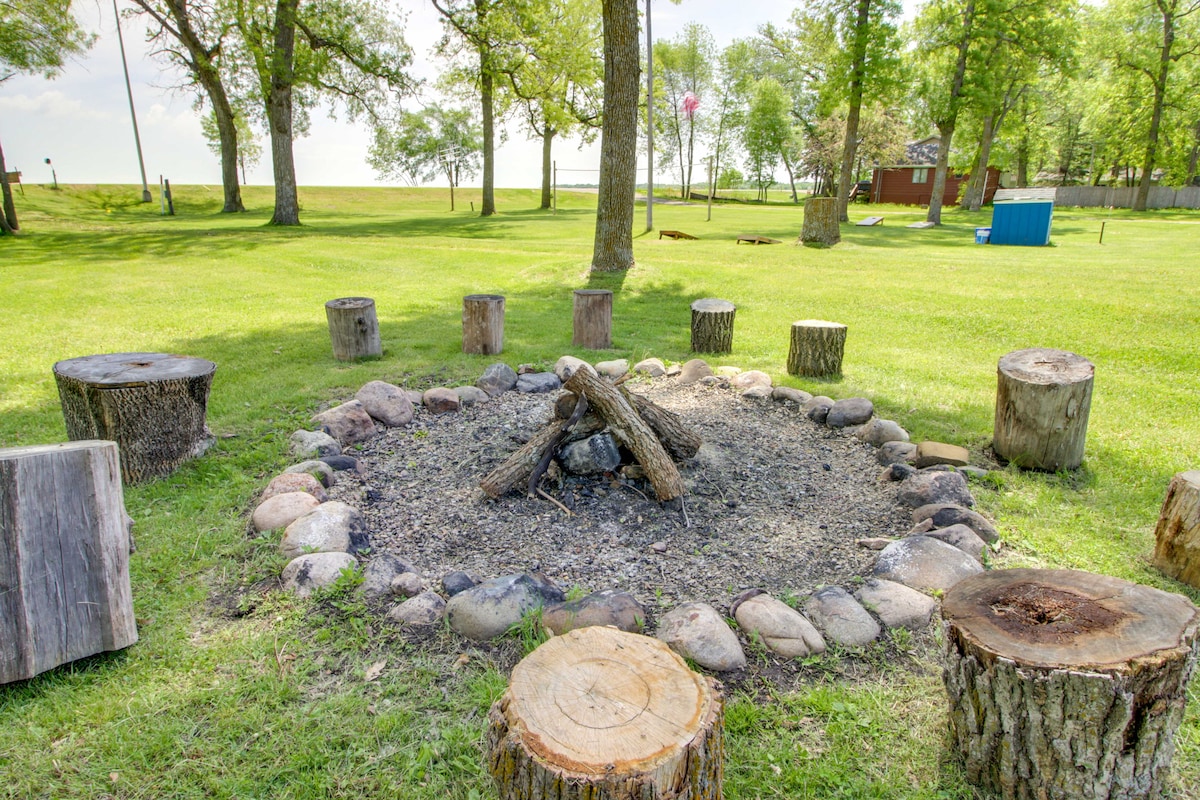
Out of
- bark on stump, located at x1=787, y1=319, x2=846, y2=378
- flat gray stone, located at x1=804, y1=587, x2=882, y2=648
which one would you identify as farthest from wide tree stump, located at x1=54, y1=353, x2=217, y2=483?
bark on stump, located at x1=787, y1=319, x2=846, y2=378

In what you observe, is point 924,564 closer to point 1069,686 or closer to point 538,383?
point 1069,686

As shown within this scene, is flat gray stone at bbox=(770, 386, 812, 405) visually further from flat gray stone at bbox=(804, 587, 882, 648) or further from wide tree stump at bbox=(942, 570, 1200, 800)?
wide tree stump at bbox=(942, 570, 1200, 800)

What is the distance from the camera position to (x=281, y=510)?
358 cm

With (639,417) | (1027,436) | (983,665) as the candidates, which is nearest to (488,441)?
(639,417)

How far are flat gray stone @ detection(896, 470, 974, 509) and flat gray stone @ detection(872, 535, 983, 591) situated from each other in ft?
1.99

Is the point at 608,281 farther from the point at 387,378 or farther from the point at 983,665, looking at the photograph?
the point at 983,665

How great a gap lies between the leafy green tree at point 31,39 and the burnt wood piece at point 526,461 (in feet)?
72.5

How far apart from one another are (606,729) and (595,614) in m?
1.11

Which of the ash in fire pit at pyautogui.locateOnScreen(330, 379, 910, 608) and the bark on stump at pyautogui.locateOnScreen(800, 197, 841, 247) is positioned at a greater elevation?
the bark on stump at pyautogui.locateOnScreen(800, 197, 841, 247)

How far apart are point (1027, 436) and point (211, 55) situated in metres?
25.5

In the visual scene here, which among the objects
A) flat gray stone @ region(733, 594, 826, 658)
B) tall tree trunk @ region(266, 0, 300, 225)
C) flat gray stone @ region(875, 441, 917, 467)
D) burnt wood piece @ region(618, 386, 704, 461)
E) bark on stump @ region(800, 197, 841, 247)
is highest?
tall tree trunk @ region(266, 0, 300, 225)

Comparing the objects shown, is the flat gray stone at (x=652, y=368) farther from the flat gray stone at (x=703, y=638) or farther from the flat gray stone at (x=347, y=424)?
the flat gray stone at (x=703, y=638)

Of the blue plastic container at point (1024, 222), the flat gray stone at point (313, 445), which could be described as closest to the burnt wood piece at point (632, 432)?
the flat gray stone at point (313, 445)

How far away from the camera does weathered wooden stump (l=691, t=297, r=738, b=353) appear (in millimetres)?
7102
